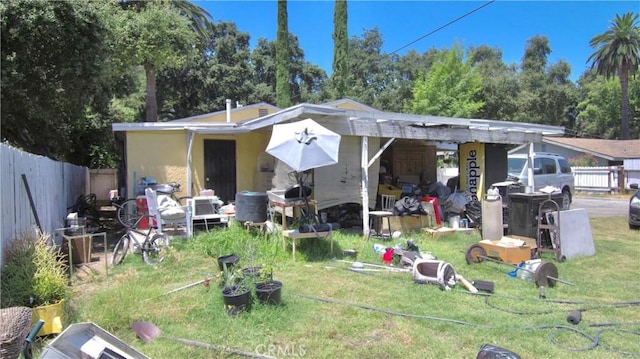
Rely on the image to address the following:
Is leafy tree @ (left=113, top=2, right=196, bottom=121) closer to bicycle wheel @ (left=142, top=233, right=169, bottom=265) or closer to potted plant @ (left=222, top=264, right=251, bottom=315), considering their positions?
bicycle wheel @ (left=142, top=233, right=169, bottom=265)

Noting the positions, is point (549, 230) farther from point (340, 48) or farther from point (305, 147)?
point (340, 48)

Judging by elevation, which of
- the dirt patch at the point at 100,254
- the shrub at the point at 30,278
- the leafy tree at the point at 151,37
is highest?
the leafy tree at the point at 151,37

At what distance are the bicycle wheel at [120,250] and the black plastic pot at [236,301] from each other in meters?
3.22

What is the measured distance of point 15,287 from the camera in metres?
4.01

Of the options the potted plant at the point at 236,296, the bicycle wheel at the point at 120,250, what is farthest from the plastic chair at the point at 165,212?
the potted plant at the point at 236,296

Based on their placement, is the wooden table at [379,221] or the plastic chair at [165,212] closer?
the plastic chair at [165,212]

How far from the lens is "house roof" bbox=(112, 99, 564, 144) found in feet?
27.0

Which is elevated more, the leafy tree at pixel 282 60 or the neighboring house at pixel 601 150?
the leafy tree at pixel 282 60

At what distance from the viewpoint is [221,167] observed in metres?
10.9

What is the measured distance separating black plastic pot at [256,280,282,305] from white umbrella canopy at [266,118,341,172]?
235 cm

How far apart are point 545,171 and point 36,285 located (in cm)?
1367

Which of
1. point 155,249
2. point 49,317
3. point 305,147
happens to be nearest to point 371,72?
point 305,147

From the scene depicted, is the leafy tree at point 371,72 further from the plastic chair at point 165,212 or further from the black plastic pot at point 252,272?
the black plastic pot at point 252,272

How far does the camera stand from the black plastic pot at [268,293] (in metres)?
4.45
